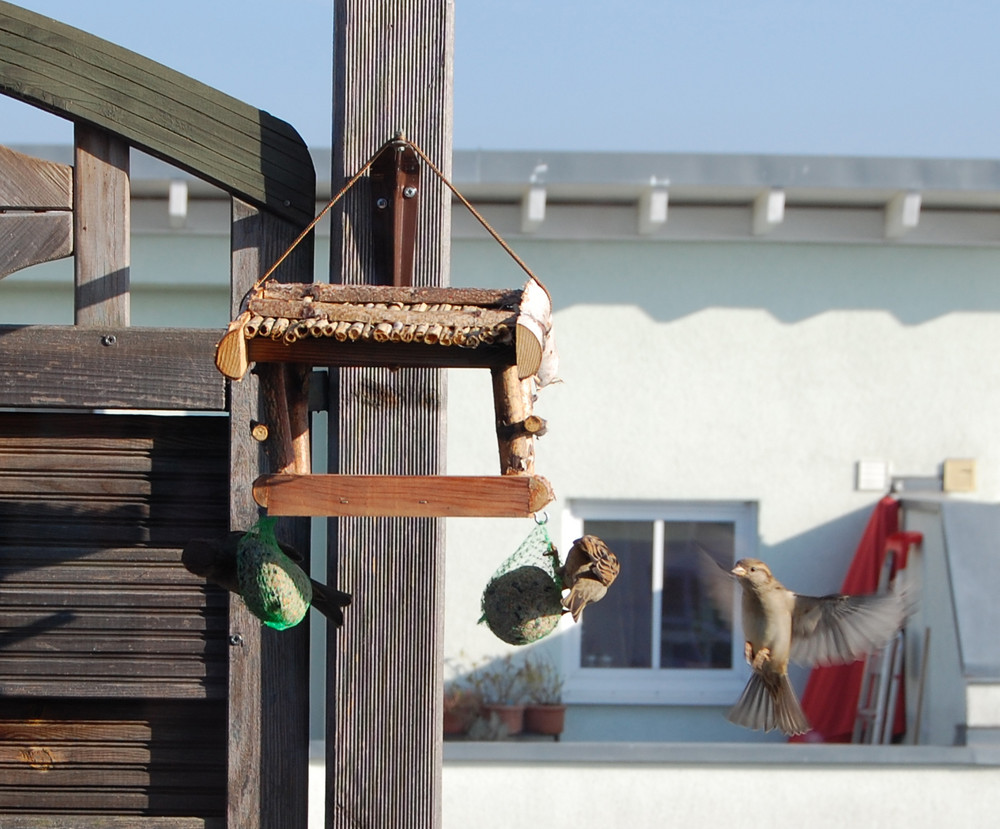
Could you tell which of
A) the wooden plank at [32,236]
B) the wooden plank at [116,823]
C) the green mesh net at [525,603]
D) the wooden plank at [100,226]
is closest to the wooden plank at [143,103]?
the wooden plank at [100,226]

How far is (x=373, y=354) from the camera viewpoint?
166 cm

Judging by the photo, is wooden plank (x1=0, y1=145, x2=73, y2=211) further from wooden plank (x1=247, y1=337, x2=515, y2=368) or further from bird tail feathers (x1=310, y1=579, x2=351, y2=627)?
bird tail feathers (x1=310, y1=579, x2=351, y2=627)

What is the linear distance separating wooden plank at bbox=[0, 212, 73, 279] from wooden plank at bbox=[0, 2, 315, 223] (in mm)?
168

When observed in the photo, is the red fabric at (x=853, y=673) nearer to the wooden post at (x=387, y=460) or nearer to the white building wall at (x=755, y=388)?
the white building wall at (x=755, y=388)

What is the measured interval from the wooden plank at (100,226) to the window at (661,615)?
170 inches

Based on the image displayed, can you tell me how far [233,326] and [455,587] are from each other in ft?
14.9

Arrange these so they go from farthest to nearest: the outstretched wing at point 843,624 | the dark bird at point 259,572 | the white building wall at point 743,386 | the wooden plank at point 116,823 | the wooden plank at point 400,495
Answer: the white building wall at point 743,386
the outstretched wing at point 843,624
the wooden plank at point 116,823
the dark bird at point 259,572
the wooden plank at point 400,495

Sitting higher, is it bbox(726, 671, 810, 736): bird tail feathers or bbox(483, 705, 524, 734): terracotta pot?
bbox(726, 671, 810, 736): bird tail feathers

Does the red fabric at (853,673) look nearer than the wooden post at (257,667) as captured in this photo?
No

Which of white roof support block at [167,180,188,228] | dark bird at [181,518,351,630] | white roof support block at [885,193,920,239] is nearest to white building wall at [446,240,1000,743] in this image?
white roof support block at [885,193,920,239]

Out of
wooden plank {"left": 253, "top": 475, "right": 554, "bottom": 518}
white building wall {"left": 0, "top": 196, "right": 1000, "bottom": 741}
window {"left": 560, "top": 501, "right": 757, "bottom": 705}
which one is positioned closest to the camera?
wooden plank {"left": 253, "top": 475, "right": 554, "bottom": 518}

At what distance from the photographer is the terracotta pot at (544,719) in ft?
18.7

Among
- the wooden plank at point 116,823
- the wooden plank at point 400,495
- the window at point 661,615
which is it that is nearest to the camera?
the wooden plank at point 400,495

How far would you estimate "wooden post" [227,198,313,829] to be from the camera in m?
1.86
